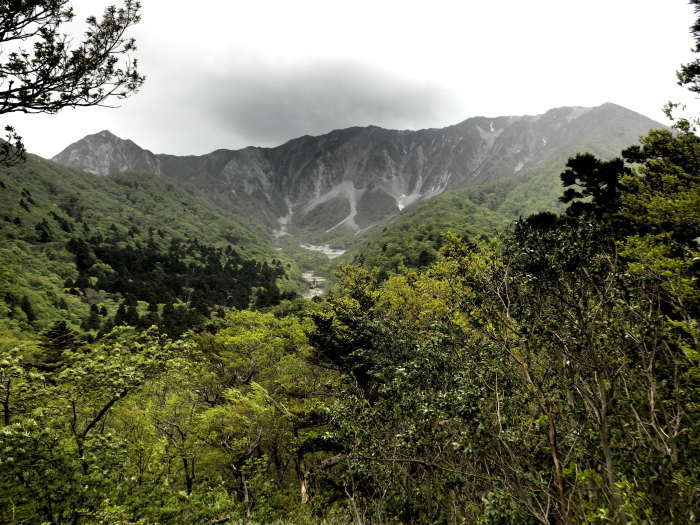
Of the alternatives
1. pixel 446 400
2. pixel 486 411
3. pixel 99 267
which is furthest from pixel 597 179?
pixel 99 267

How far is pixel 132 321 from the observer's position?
259 ft

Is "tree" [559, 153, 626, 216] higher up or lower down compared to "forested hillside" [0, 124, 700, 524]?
higher up

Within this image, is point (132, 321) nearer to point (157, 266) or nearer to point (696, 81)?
point (157, 266)

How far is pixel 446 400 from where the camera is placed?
912cm

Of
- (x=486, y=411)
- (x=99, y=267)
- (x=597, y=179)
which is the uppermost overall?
(x=597, y=179)

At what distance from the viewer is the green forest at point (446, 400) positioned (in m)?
8.24

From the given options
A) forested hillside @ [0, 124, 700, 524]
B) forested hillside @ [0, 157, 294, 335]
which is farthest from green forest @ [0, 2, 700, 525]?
forested hillside @ [0, 157, 294, 335]

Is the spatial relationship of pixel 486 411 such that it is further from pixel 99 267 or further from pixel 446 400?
pixel 99 267

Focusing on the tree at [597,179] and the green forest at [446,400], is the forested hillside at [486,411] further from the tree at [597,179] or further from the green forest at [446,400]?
the tree at [597,179]

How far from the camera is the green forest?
824 cm

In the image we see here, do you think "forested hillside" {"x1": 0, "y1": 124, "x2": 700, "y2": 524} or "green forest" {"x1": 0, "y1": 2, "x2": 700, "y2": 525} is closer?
"forested hillside" {"x1": 0, "y1": 124, "x2": 700, "y2": 524}

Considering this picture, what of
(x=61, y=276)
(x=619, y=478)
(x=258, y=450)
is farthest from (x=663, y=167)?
(x=61, y=276)

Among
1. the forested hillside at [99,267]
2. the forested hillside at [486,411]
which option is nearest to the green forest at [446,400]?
the forested hillside at [486,411]

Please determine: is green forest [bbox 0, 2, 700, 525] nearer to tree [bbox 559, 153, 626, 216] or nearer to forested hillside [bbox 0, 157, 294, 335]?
tree [bbox 559, 153, 626, 216]
